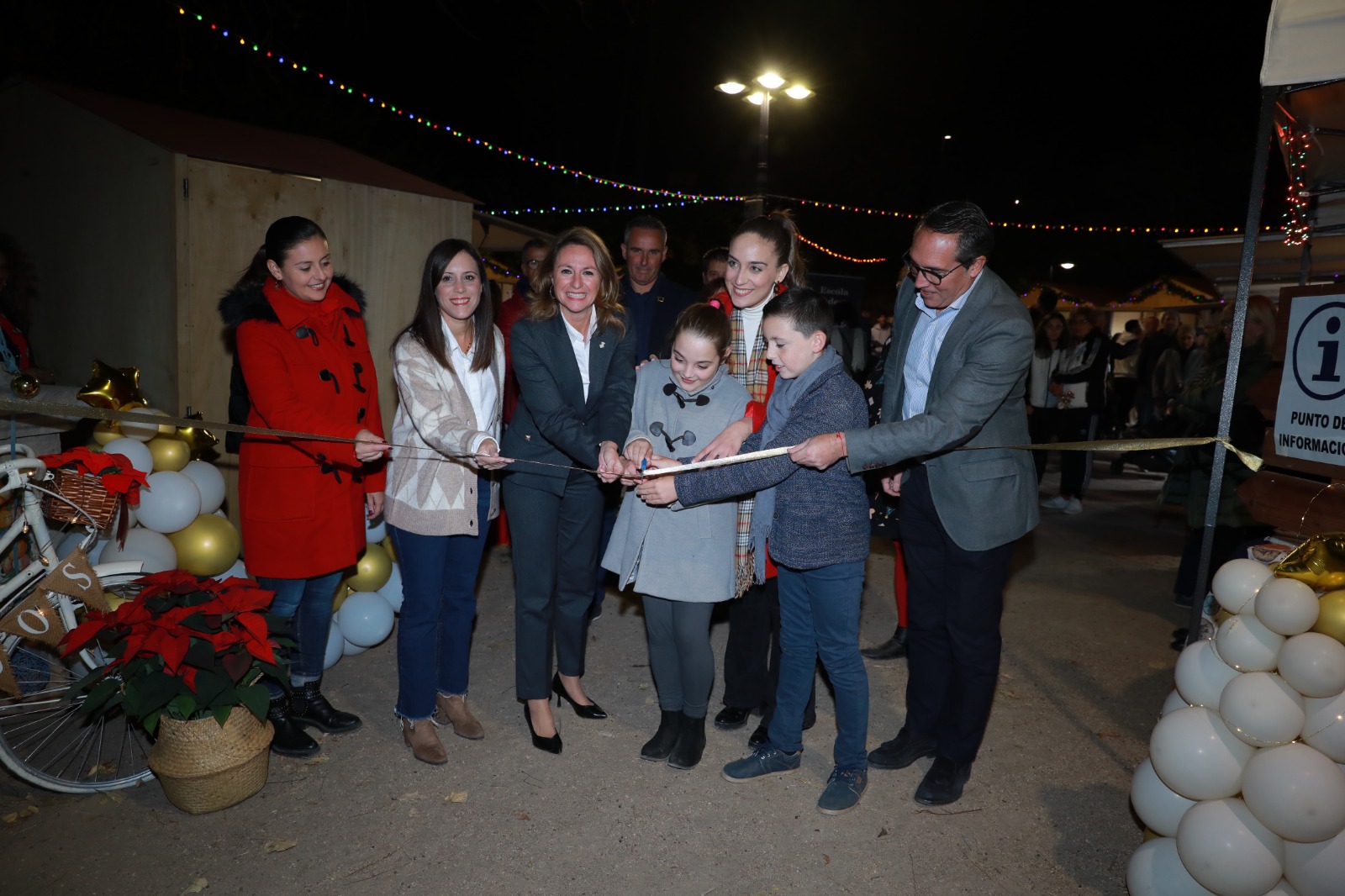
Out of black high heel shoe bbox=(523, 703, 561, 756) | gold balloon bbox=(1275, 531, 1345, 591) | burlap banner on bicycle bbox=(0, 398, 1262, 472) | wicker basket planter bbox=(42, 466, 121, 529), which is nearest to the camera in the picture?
gold balloon bbox=(1275, 531, 1345, 591)

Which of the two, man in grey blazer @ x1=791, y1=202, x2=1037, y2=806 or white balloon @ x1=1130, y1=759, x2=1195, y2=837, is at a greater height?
man in grey blazer @ x1=791, y1=202, x2=1037, y2=806

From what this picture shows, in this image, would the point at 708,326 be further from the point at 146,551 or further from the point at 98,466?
the point at 146,551

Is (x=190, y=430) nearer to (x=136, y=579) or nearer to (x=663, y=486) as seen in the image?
(x=136, y=579)


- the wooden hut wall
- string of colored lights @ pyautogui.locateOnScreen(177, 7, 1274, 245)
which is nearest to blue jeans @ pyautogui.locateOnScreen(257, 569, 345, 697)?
the wooden hut wall

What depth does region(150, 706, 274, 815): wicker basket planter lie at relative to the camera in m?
3.12

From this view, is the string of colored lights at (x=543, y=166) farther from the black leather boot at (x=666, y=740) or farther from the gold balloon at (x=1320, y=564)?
the black leather boot at (x=666, y=740)

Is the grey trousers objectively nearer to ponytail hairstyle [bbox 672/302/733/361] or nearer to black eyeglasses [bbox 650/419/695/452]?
black eyeglasses [bbox 650/419/695/452]

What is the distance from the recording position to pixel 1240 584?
9.30 feet

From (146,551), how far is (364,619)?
110 centimetres

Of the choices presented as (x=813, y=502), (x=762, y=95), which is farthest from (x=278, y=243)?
(x=762, y=95)

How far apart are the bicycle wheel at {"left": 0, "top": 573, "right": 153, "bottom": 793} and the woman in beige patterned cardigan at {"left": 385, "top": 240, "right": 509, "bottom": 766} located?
1.06m

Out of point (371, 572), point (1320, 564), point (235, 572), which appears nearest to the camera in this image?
point (1320, 564)

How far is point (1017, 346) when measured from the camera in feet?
10.2

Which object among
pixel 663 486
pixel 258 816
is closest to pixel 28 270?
pixel 258 816
